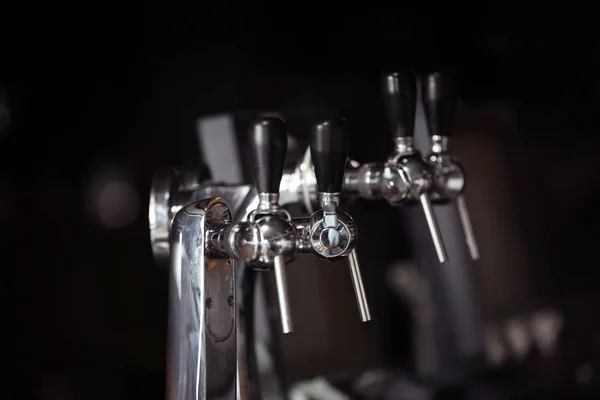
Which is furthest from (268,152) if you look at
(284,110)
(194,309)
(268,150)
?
(284,110)

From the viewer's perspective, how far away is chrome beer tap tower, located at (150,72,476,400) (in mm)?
535

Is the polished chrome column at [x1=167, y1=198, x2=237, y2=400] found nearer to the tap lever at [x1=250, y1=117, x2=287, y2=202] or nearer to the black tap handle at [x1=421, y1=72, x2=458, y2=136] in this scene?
Answer: the tap lever at [x1=250, y1=117, x2=287, y2=202]

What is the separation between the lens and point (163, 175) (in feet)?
2.31

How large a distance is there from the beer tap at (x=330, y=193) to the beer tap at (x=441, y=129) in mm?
155

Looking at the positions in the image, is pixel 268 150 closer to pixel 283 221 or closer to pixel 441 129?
pixel 283 221

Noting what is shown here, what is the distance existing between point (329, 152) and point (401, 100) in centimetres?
14

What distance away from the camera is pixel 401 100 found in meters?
0.67

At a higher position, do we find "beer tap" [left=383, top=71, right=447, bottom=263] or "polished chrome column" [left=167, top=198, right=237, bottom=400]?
"beer tap" [left=383, top=71, right=447, bottom=263]

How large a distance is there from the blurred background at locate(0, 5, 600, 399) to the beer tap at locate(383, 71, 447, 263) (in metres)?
0.24

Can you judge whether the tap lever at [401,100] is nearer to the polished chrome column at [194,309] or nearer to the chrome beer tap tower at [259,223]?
the chrome beer tap tower at [259,223]

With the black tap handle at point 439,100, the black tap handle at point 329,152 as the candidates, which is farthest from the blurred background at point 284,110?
the black tap handle at point 329,152

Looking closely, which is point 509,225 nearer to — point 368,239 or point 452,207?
point 452,207

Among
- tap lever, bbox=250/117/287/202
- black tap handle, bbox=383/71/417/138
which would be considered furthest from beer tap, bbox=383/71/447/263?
A: tap lever, bbox=250/117/287/202

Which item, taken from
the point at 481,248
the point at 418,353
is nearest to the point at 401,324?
the point at 418,353
